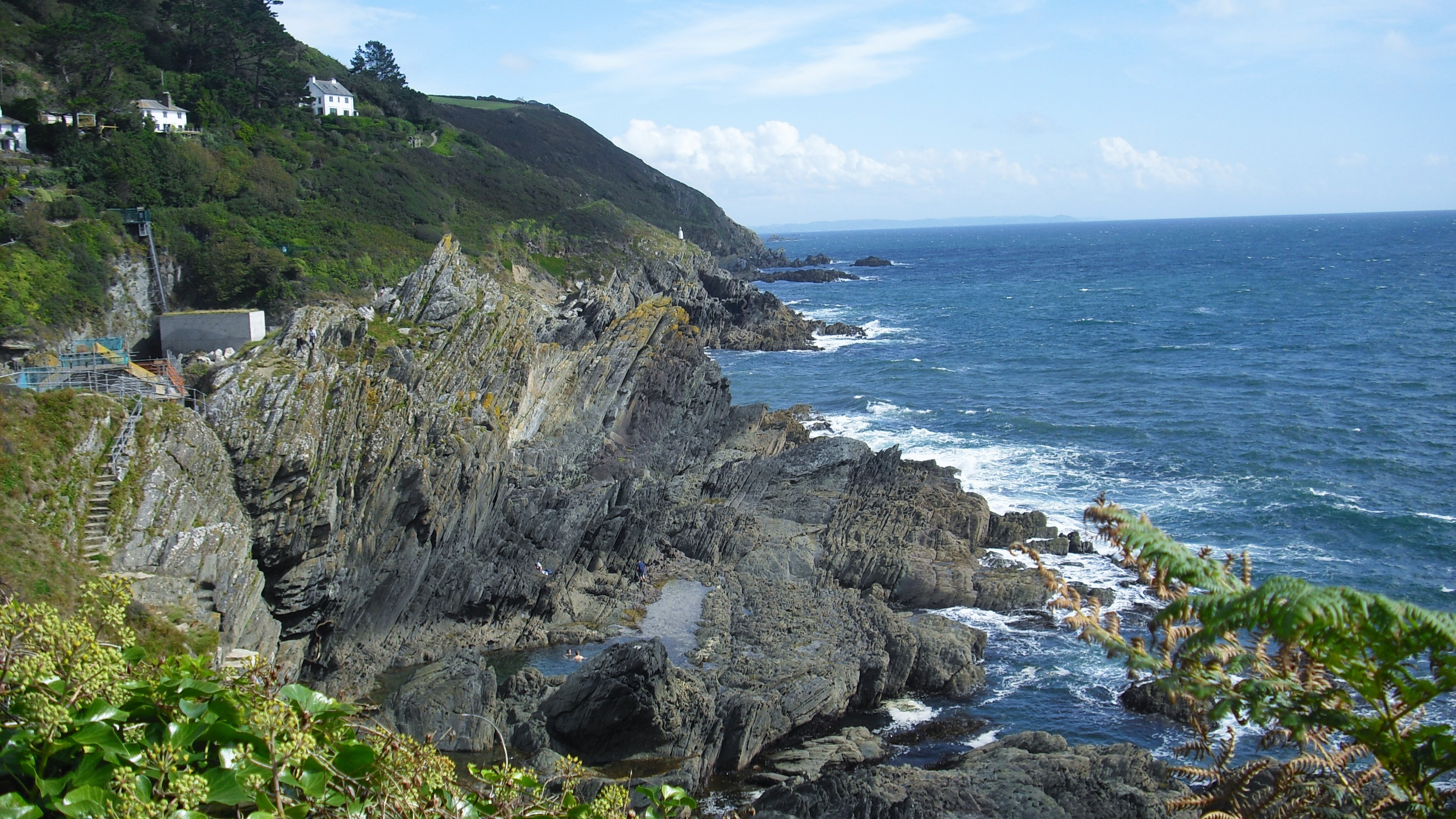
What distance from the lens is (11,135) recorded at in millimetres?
39906

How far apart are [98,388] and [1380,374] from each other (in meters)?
61.5

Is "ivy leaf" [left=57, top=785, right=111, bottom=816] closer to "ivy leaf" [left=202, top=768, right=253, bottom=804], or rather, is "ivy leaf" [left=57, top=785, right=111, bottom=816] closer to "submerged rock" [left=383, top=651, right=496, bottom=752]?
"ivy leaf" [left=202, top=768, right=253, bottom=804]

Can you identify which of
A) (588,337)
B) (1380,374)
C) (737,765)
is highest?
(588,337)

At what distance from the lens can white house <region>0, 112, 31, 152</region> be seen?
39656 millimetres

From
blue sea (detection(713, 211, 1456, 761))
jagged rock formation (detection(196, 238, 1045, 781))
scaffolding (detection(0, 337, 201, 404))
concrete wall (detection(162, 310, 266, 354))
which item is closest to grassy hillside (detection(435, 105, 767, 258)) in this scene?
blue sea (detection(713, 211, 1456, 761))

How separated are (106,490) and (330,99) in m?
57.2

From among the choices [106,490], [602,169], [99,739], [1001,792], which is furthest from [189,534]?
[602,169]

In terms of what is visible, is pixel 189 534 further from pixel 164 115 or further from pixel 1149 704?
pixel 164 115

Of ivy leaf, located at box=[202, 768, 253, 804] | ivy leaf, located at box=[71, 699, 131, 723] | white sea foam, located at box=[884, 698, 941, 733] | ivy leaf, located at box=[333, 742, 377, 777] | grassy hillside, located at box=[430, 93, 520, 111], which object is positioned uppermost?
grassy hillside, located at box=[430, 93, 520, 111]

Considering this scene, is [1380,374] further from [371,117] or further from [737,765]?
[371,117]

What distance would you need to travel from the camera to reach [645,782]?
16.9 meters

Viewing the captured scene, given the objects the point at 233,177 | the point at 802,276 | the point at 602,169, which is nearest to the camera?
the point at 233,177

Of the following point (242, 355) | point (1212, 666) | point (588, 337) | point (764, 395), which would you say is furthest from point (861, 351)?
point (1212, 666)

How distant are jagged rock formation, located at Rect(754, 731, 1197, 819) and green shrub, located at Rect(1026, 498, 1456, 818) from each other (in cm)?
1019
